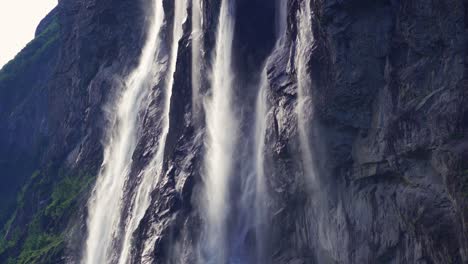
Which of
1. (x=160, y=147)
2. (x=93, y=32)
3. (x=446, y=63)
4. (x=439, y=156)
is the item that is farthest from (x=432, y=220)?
(x=93, y=32)

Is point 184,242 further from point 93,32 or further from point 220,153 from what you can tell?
point 93,32

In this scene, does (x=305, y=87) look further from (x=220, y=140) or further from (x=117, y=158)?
(x=117, y=158)

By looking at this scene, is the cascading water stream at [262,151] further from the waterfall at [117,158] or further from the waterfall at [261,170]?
the waterfall at [117,158]

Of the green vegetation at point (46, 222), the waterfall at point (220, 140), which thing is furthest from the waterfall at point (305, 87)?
the green vegetation at point (46, 222)

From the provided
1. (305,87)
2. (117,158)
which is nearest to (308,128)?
(305,87)

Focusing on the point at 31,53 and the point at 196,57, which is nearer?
the point at 196,57
